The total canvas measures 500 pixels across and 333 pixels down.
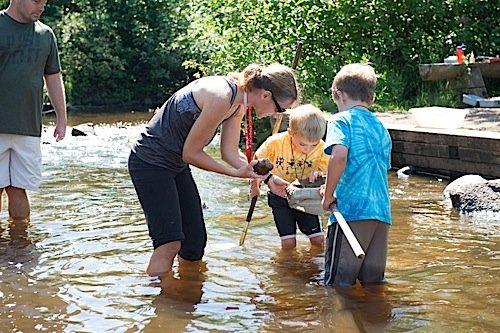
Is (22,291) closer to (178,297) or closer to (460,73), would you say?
(178,297)

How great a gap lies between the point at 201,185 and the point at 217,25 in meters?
5.89

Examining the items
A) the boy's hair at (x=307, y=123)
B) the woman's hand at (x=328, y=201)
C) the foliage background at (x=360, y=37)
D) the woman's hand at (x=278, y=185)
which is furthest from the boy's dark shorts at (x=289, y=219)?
the foliage background at (x=360, y=37)

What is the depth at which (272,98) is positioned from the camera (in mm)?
4992

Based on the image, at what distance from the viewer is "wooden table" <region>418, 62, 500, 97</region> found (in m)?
13.3

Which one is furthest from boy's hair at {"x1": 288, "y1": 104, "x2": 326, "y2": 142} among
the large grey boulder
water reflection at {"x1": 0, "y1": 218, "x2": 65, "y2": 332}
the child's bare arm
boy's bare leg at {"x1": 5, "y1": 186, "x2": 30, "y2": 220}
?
boy's bare leg at {"x1": 5, "y1": 186, "x2": 30, "y2": 220}

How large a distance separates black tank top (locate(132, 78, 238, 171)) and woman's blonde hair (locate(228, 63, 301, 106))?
A: 142mm

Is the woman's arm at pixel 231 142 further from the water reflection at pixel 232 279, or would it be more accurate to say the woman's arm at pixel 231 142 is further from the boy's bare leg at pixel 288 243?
the boy's bare leg at pixel 288 243

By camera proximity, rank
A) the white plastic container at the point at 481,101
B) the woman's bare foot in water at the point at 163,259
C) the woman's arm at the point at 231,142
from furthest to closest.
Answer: the white plastic container at the point at 481,101
the woman's bare foot in water at the point at 163,259
the woman's arm at the point at 231,142

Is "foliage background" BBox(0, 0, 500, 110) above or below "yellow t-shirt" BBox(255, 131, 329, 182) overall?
above

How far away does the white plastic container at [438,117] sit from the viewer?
10.7 meters

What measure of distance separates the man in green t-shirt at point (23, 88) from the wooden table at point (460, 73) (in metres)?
7.56

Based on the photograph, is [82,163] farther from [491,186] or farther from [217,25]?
[491,186]

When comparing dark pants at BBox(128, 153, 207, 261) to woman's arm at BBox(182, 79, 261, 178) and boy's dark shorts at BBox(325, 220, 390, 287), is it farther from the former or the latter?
boy's dark shorts at BBox(325, 220, 390, 287)

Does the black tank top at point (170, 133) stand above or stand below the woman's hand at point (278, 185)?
above
